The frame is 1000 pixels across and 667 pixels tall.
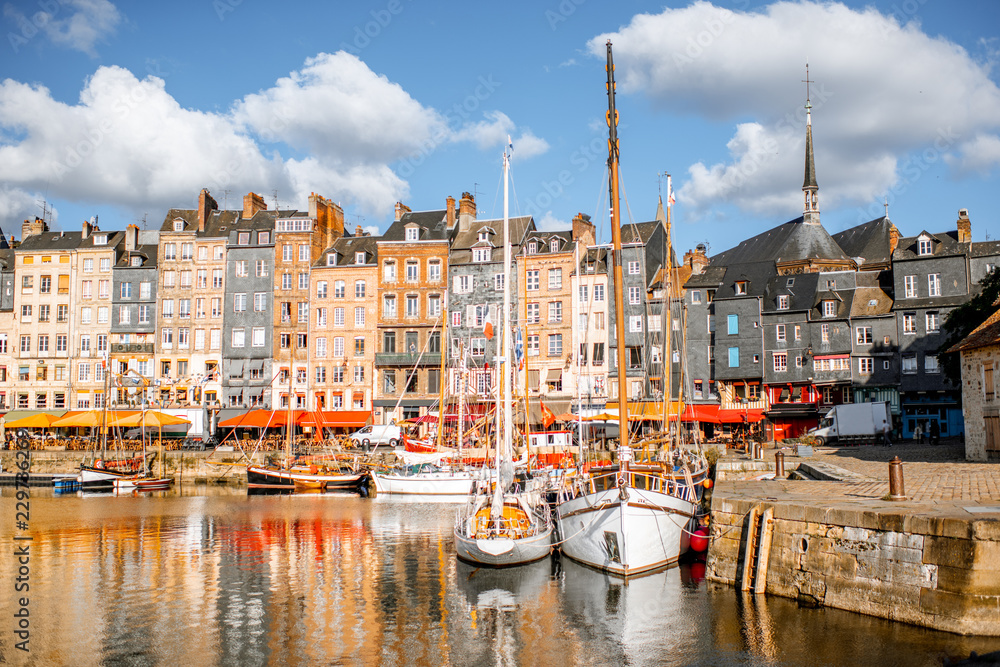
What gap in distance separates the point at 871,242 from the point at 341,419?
1938 inches

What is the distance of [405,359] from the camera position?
6512cm

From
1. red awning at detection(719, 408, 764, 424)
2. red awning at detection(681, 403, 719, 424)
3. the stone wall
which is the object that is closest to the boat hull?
red awning at detection(681, 403, 719, 424)

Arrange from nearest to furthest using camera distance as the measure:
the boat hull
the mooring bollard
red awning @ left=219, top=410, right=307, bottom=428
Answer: the mooring bollard → the boat hull → red awning @ left=219, top=410, right=307, bottom=428

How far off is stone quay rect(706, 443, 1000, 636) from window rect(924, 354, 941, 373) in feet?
124

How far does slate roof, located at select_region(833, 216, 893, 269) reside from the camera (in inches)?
2977

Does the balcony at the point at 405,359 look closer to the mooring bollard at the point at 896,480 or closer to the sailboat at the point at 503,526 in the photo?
the sailboat at the point at 503,526

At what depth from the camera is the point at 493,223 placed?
69.1 metres

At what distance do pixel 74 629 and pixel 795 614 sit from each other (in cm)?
1535

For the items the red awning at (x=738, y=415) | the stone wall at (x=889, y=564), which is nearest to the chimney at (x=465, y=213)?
the red awning at (x=738, y=415)

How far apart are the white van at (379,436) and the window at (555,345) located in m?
12.6

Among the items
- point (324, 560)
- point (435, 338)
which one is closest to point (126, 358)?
point (435, 338)

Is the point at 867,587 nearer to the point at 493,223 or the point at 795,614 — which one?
the point at 795,614

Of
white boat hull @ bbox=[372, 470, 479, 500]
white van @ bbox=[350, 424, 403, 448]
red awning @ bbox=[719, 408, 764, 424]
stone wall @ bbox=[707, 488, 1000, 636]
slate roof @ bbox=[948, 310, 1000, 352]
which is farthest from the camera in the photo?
white van @ bbox=[350, 424, 403, 448]

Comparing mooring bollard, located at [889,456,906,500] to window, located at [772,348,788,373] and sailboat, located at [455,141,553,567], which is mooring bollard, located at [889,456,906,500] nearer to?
sailboat, located at [455,141,553,567]
